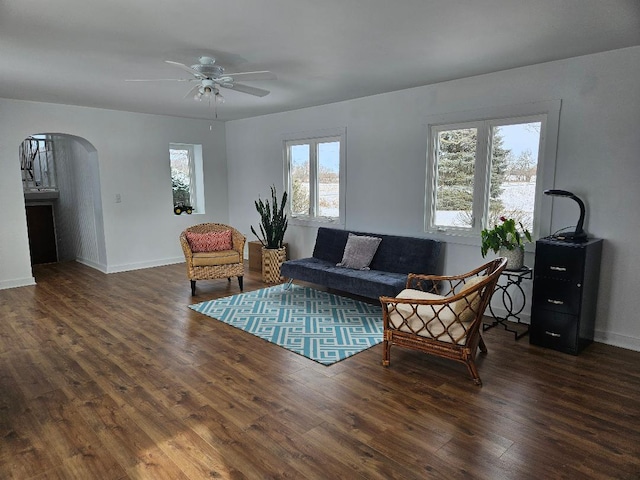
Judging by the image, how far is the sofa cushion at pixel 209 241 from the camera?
5.44 meters

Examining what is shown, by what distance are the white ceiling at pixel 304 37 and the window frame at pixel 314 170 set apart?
3.93 feet

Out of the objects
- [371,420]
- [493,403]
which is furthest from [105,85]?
[493,403]

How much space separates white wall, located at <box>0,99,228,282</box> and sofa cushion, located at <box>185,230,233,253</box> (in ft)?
5.57

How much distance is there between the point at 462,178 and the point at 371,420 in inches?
115

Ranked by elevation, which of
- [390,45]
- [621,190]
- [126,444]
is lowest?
[126,444]

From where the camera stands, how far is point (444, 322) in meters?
2.97

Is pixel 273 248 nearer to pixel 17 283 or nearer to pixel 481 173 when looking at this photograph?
pixel 481 173

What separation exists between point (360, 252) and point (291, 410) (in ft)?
8.74

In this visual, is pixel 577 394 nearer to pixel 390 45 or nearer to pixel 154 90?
pixel 390 45

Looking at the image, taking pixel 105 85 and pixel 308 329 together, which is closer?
pixel 308 329

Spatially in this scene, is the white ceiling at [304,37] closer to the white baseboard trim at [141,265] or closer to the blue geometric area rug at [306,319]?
the blue geometric area rug at [306,319]

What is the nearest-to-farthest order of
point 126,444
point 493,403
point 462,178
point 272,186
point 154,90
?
1. point 126,444
2. point 493,403
3. point 462,178
4. point 154,90
5. point 272,186

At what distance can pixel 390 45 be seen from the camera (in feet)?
10.4

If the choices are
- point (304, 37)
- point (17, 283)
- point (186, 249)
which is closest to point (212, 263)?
point (186, 249)
